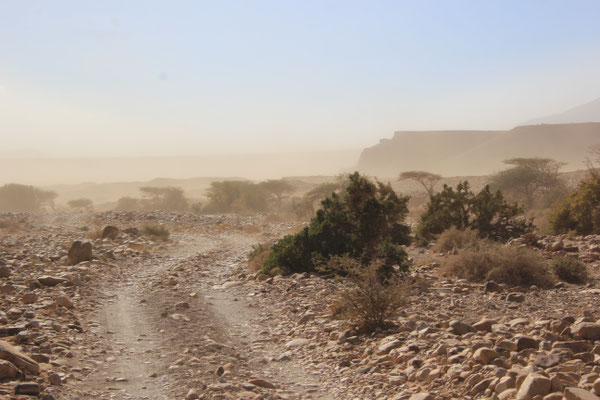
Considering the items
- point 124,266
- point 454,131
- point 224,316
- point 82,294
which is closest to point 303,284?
point 224,316

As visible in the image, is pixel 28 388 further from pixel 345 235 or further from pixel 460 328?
pixel 345 235

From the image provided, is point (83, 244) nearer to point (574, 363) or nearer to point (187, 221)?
point (574, 363)

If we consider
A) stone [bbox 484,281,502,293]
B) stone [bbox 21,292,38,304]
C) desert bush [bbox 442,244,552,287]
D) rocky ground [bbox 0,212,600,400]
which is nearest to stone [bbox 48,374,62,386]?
rocky ground [bbox 0,212,600,400]

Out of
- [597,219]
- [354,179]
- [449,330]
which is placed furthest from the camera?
[597,219]

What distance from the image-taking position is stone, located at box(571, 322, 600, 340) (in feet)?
17.8

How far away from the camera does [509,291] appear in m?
9.40

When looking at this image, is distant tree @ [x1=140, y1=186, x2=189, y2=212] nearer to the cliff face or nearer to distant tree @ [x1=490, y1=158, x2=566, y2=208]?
distant tree @ [x1=490, y1=158, x2=566, y2=208]

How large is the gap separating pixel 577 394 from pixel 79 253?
44.9ft

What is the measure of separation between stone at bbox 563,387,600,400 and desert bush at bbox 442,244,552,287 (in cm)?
648

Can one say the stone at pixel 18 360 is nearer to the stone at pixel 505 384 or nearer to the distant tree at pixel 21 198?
the stone at pixel 505 384

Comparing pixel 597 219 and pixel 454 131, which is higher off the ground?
pixel 454 131

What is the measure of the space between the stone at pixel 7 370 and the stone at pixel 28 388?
1.06 ft

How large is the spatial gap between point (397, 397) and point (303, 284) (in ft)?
20.3

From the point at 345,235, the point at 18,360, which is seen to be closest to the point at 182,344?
the point at 18,360
